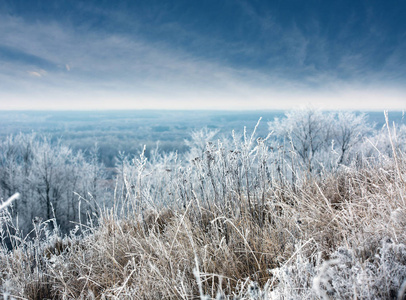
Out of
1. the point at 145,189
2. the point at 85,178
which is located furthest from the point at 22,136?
the point at 145,189

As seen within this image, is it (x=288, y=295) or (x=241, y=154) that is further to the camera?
(x=241, y=154)

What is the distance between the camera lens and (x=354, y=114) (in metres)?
26.2

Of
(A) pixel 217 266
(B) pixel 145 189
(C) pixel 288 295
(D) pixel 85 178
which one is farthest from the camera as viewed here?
(D) pixel 85 178

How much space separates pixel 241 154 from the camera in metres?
2.38

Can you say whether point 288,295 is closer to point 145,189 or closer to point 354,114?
point 145,189

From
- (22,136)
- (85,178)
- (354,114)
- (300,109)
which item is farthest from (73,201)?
(354,114)

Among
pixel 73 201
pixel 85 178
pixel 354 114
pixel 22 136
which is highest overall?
pixel 354 114

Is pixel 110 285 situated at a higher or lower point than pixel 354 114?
lower

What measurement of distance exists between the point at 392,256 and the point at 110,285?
2.06 m

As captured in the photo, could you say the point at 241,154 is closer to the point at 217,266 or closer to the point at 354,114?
the point at 217,266

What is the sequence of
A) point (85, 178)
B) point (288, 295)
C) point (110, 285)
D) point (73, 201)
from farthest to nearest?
point (85, 178), point (73, 201), point (110, 285), point (288, 295)

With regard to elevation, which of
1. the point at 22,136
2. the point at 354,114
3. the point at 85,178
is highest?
the point at 354,114

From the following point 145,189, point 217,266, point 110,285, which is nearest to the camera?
point 217,266

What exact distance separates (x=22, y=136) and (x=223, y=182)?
36347 millimetres
